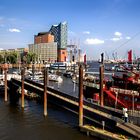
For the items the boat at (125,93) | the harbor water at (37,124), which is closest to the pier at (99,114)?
the harbor water at (37,124)

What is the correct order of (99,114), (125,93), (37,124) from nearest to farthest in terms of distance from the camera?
(99,114), (37,124), (125,93)

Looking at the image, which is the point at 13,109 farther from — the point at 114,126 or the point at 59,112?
the point at 114,126

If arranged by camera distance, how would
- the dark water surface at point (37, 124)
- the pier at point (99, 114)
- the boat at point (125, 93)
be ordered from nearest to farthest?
the pier at point (99, 114), the dark water surface at point (37, 124), the boat at point (125, 93)

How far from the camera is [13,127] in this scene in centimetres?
4528

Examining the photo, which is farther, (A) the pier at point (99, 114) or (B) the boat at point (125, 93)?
(B) the boat at point (125, 93)

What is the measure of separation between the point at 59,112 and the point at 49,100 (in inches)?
233

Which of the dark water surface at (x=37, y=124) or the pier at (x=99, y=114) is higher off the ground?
the pier at (x=99, y=114)

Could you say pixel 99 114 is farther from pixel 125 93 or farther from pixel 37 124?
pixel 37 124

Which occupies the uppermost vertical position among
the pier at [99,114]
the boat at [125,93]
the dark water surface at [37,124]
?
the boat at [125,93]

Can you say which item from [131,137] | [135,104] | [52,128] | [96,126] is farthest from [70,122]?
[131,137]

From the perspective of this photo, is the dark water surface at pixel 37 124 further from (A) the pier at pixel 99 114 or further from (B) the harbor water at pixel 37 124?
(A) the pier at pixel 99 114

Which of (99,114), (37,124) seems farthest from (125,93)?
(37,124)

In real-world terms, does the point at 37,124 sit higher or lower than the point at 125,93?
lower

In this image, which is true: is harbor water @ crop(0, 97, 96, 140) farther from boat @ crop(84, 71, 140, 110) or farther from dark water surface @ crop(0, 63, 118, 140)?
boat @ crop(84, 71, 140, 110)
